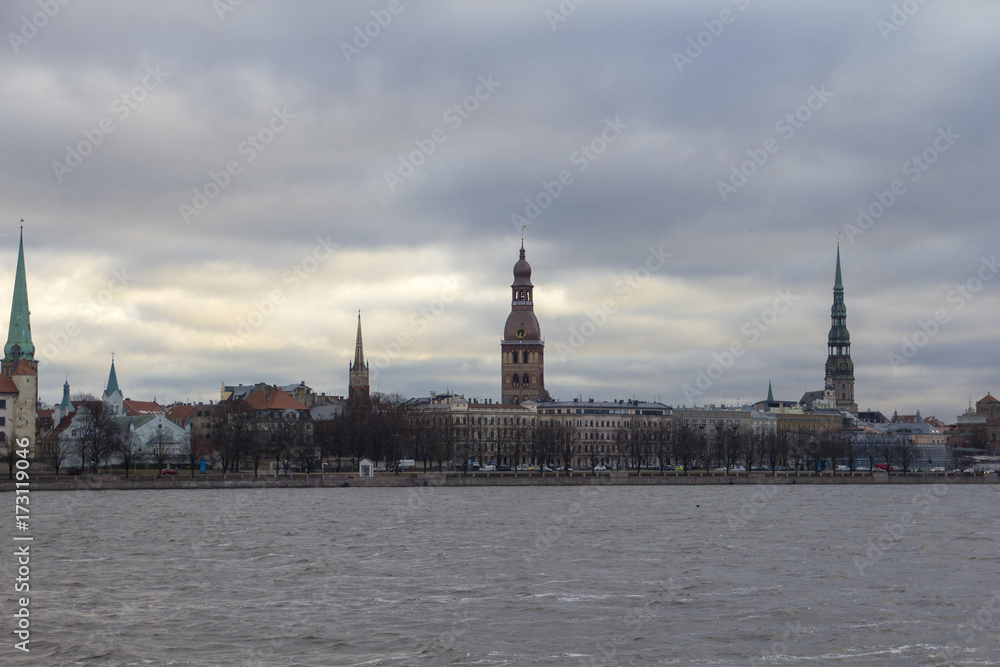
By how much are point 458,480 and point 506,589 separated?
65388mm

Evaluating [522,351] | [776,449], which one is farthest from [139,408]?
[776,449]

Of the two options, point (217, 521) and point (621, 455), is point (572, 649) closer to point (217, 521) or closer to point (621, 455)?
point (217, 521)

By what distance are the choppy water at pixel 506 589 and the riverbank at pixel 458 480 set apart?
26617mm

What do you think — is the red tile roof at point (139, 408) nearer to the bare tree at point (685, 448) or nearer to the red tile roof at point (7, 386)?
the red tile roof at point (7, 386)

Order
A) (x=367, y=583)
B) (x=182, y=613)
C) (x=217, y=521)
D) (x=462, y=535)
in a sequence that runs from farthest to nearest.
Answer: (x=217, y=521), (x=462, y=535), (x=367, y=583), (x=182, y=613)

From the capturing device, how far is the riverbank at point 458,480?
86062 mm

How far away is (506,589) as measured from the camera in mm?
32281

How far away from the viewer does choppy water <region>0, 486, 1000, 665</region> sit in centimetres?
2455

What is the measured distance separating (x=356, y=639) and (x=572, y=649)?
412 centimetres

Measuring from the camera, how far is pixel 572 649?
80.7 feet

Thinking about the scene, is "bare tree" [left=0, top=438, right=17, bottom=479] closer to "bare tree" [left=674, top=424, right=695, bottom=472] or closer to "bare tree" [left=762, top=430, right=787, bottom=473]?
"bare tree" [left=674, top=424, right=695, bottom=472]

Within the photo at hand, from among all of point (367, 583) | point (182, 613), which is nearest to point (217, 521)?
point (367, 583)

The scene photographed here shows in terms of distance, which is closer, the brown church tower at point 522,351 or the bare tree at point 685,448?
the bare tree at point 685,448

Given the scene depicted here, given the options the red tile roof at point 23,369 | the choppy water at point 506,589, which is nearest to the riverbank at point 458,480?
the red tile roof at point 23,369
